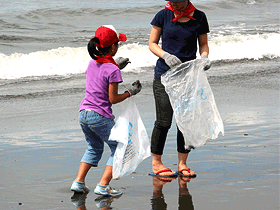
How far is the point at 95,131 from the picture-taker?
10.0 ft

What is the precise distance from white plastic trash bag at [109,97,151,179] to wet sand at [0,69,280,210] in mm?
210

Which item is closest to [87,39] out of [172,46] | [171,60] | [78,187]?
[172,46]

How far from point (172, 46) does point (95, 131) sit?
3.52 ft

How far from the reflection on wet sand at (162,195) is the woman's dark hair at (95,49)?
1.18 metres

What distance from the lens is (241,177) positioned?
3400mm

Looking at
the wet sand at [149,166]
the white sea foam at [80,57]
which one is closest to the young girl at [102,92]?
the wet sand at [149,166]

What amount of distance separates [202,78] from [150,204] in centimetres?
122

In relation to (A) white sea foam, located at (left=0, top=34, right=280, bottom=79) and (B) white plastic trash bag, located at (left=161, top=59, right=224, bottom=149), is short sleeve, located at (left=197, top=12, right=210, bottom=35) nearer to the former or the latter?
(B) white plastic trash bag, located at (left=161, top=59, right=224, bottom=149)

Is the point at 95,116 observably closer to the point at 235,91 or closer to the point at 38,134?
the point at 38,134

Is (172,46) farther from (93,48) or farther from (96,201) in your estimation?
(96,201)

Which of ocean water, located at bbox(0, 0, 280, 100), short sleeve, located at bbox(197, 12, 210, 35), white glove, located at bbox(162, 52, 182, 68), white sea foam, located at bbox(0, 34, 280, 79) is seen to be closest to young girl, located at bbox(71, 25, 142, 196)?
white glove, located at bbox(162, 52, 182, 68)

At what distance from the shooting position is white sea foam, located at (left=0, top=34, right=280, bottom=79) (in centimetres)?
1099

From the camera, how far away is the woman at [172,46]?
3422mm

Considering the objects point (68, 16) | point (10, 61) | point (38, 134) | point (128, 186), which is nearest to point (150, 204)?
point (128, 186)
